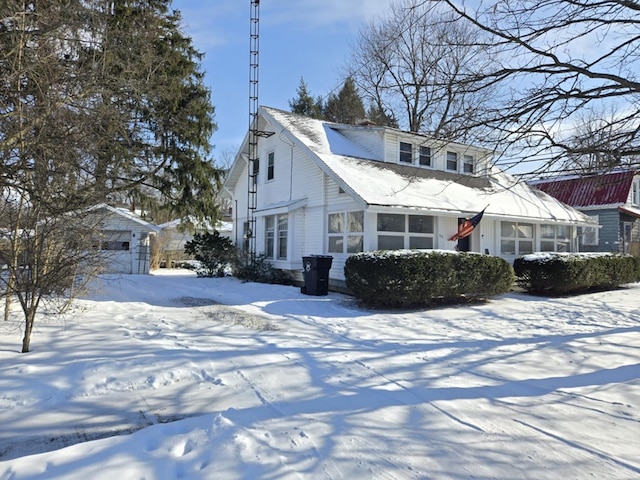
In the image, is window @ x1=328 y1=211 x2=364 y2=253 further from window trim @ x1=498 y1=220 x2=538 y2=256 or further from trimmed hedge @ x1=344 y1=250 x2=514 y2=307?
window trim @ x1=498 y1=220 x2=538 y2=256

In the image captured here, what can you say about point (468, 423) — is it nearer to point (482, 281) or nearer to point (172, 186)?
point (482, 281)

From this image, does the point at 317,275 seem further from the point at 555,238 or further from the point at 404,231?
the point at 555,238

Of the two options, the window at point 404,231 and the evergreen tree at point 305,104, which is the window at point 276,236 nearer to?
the window at point 404,231

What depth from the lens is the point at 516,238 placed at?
17.3m

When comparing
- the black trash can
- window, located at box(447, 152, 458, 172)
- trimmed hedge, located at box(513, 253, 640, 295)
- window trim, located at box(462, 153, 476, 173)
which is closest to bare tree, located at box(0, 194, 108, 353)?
the black trash can

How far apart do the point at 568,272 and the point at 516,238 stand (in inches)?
152

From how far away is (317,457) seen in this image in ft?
11.0

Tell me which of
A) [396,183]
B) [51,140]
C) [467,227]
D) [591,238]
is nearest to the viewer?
[51,140]

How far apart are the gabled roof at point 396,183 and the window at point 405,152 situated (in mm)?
537

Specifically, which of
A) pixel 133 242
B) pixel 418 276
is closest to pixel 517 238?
pixel 418 276

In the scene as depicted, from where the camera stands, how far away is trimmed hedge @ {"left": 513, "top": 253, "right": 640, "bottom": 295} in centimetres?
1367

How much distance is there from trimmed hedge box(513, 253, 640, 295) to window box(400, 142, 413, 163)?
5.84 m

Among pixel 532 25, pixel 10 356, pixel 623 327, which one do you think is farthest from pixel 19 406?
pixel 623 327

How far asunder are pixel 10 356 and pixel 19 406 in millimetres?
1693
